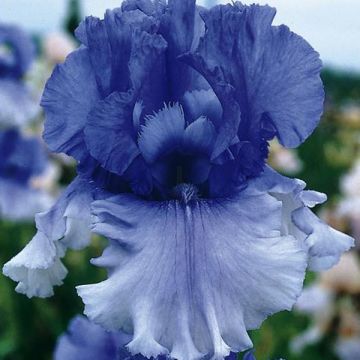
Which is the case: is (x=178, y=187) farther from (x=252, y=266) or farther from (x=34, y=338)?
(x=34, y=338)

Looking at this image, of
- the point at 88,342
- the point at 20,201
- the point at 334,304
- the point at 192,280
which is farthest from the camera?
the point at 20,201

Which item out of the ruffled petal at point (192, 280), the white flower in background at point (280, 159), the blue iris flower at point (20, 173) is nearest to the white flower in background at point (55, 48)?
the blue iris flower at point (20, 173)

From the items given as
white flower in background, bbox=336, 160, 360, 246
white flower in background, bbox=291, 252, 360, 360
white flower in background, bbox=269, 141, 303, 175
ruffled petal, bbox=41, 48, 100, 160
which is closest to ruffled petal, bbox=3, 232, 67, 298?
ruffled petal, bbox=41, 48, 100, 160

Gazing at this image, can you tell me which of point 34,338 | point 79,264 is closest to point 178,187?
point 34,338

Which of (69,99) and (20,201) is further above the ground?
(69,99)

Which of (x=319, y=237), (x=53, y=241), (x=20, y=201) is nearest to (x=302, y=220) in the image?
(x=319, y=237)

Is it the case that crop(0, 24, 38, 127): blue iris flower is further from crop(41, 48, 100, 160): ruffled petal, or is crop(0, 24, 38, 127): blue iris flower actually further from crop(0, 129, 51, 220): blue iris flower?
crop(41, 48, 100, 160): ruffled petal

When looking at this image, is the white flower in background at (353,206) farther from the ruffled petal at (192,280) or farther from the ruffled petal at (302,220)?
the ruffled petal at (192,280)

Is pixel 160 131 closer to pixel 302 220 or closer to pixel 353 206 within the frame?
pixel 302 220
